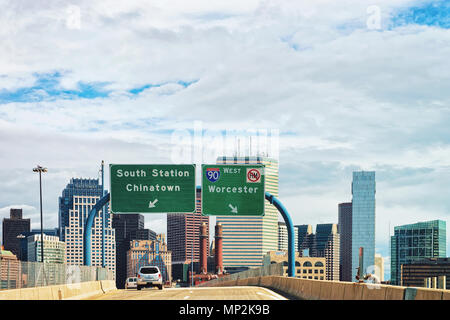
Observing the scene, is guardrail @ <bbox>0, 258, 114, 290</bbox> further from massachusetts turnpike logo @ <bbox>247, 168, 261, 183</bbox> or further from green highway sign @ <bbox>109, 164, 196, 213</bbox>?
massachusetts turnpike logo @ <bbox>247, 168, 261, 183</bbox>

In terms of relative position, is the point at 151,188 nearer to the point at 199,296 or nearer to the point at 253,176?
the point at 253,176

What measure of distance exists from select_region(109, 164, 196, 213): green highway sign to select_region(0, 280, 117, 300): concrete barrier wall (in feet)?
17.5

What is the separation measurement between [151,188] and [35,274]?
629 inches

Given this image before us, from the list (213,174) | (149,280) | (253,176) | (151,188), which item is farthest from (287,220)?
(149,280)

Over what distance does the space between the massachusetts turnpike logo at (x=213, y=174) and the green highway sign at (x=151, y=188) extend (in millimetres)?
1122

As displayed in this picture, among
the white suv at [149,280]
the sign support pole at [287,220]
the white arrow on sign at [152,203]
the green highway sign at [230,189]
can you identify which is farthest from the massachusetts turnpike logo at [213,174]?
the white suv at [149,280]

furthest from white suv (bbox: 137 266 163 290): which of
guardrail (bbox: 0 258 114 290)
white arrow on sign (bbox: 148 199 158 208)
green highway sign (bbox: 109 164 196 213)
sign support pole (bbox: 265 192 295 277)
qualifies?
sign support pole (bbox: 265 192 295 277)

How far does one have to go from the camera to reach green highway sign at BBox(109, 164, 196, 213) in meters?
43.9

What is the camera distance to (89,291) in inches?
1382

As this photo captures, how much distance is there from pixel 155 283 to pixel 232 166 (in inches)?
355

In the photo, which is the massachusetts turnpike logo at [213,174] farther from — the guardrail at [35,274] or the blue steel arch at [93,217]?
the guardrail at [35,274]
